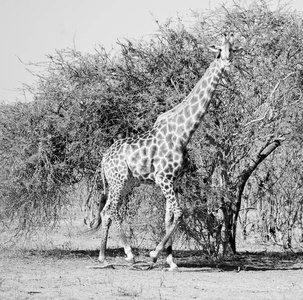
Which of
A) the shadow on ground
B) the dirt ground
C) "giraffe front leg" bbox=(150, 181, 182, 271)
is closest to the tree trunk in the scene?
the shadow on ground

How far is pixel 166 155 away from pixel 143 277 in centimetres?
199

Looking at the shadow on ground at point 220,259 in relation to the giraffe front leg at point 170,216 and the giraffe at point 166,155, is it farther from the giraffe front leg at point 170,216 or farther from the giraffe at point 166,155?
the giraffe at point 166,155

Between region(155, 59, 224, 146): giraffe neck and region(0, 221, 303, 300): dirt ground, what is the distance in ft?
6.96

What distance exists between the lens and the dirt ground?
9.09 m

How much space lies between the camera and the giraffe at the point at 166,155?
11438mm

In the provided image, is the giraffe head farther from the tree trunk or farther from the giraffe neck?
the tree trunk

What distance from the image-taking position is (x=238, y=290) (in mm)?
9523

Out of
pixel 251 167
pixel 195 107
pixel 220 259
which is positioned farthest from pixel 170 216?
pixel 251 167

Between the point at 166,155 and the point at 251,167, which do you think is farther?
the point at 251,167

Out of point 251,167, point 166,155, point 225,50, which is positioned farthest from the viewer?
point 251,167

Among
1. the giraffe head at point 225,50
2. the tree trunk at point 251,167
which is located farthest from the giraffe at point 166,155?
the tree trunk at point 251,167

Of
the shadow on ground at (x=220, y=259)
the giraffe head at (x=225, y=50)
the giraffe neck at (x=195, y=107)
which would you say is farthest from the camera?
the shadow on ground at (x=220, y=259)

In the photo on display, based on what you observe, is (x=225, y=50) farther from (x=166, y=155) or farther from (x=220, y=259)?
(x=220, y=259)

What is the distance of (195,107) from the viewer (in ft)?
38.2
